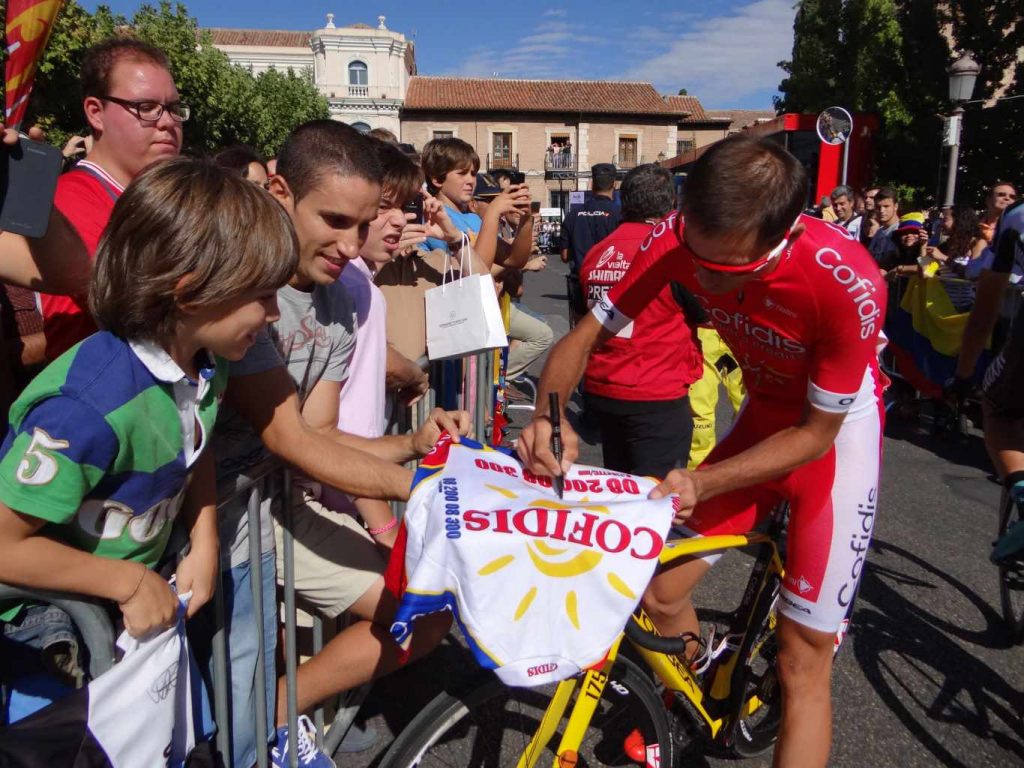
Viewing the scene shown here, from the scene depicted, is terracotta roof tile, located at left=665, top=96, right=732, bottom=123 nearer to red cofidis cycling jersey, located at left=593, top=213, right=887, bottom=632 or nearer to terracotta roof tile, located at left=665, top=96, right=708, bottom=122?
terracotta roof tile, located at left=665, top=96, right=708, bottom=122

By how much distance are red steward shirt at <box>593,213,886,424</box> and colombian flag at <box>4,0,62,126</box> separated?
1513mm

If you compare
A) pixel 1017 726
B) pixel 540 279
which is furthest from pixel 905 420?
pixel 540 279

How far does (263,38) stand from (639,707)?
76.8 metres

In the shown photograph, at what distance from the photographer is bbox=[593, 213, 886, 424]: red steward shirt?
6.36 feet

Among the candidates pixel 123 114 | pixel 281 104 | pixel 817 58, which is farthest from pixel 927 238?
pixel 281 104

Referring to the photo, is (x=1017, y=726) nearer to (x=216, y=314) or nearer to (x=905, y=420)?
(x=216, y=314)

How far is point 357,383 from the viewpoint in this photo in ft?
7.96

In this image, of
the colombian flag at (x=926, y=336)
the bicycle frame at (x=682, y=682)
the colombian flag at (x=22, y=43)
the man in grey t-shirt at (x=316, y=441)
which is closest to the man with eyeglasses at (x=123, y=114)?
the man in grey t-shirt at (x=316, y=441)

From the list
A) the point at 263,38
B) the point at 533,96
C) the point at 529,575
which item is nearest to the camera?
the point at 529,575

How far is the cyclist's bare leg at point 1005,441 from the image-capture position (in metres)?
2.81

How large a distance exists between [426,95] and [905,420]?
5656cm

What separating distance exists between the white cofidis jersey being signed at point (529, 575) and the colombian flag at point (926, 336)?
642 centimetres

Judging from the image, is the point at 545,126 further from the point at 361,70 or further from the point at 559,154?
the point at 361,70

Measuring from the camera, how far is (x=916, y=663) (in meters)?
3.19
